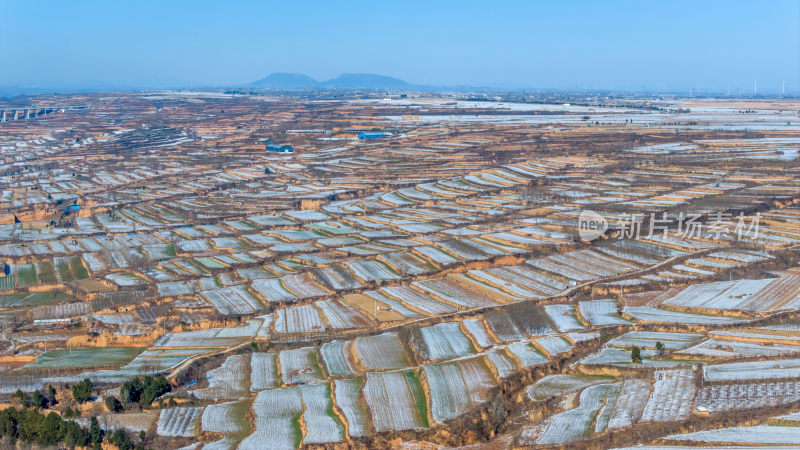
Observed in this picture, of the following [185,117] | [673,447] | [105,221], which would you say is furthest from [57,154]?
[673,447]

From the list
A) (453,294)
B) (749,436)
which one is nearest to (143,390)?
(453,294)

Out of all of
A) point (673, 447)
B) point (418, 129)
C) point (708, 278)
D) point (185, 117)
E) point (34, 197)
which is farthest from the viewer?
point (185, 117)

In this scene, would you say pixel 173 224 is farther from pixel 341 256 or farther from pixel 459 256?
pixel 459 256

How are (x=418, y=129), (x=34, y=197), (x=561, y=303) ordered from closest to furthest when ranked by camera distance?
1. (x=561, y=303)
2. (x=34, y=197)
3. (x=418, y=129)

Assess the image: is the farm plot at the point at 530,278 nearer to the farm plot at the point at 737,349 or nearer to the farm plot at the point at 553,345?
the farm plot at the point at 553,345

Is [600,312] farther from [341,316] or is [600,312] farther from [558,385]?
[341,316]

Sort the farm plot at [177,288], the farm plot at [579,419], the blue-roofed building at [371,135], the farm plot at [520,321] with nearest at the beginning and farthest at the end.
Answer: the farm plot at [579,419] < the farm plot at [520,321] < the farm plot at [177,288] < the blue-roofed building at [371,135]

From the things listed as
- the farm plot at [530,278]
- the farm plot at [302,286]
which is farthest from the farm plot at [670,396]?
the farm plot at [302,286]

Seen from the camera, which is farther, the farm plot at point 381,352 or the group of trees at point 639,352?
Answer: the farm plot at point 381,352
